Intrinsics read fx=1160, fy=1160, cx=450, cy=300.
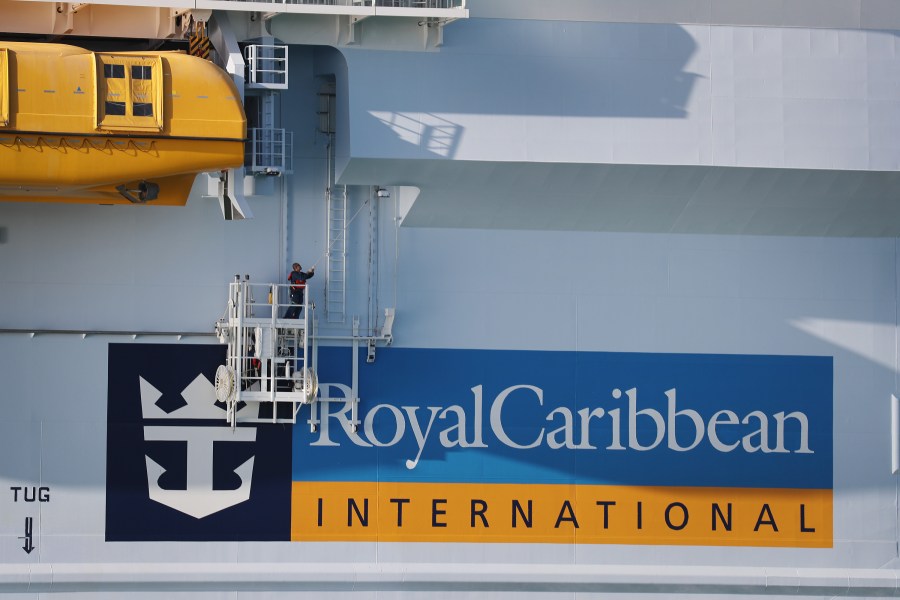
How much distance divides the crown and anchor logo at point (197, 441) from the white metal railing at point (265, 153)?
280 cm

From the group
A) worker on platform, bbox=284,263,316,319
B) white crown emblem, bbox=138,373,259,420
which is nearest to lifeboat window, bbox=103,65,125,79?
worker on platform, bbox=284,263,316,319

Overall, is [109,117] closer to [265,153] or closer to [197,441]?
[265,153]

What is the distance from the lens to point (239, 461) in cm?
1484

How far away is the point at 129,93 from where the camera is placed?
1302 cm

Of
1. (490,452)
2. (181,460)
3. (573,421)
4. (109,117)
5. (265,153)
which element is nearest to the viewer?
(109,117)

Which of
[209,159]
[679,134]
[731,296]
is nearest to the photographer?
[209,159]

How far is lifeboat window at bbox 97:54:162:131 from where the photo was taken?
12984mm

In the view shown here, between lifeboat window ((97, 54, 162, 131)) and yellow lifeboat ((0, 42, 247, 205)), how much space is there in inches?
0.4

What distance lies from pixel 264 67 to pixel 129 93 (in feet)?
6.04

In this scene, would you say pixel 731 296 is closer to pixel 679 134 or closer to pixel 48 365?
pixel 679 134

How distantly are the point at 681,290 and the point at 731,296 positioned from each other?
0.68 m

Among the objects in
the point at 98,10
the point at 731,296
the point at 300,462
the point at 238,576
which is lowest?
the point at 238,576

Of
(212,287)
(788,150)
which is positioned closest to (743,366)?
(788,150)

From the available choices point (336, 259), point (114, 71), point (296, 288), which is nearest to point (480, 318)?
point (336, 259)
